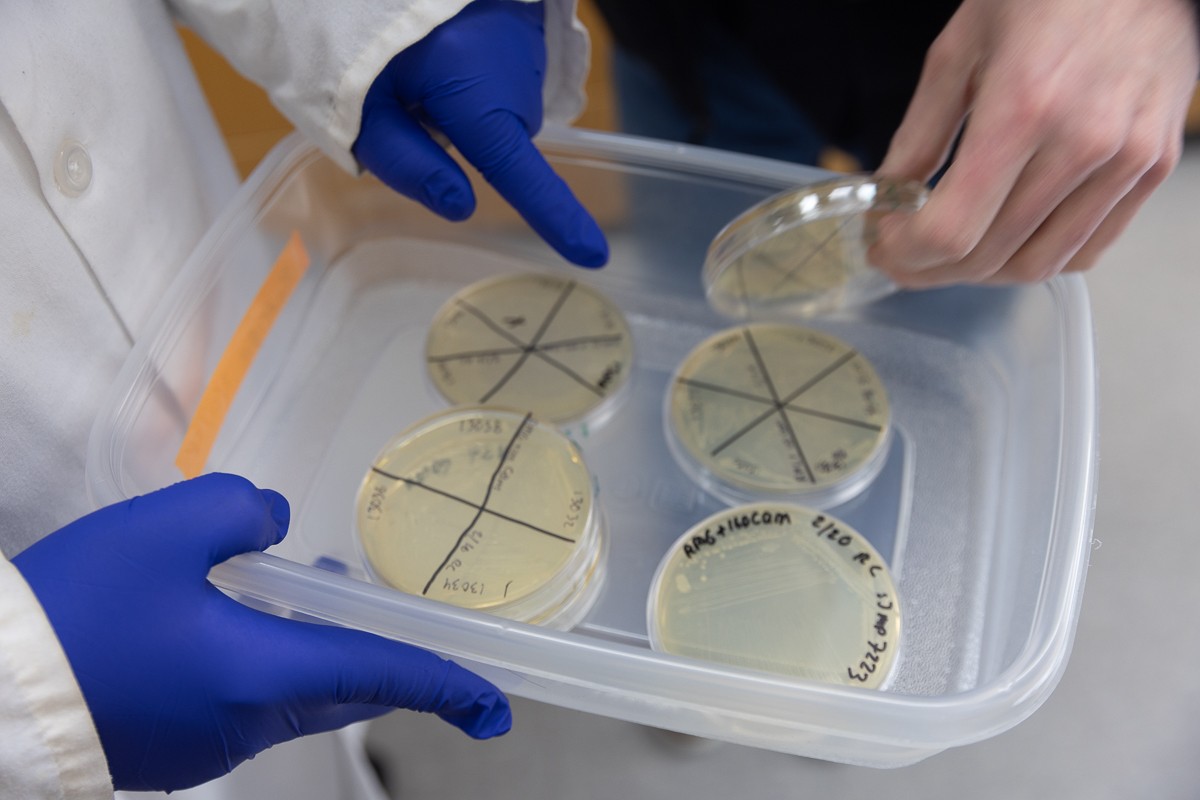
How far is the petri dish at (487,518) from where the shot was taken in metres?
0.69

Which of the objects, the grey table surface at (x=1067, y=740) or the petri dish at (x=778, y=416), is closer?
the petri dish at (x=778, y=416)

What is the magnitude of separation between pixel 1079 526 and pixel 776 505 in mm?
216

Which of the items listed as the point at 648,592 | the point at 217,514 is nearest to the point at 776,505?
the point at 648,592

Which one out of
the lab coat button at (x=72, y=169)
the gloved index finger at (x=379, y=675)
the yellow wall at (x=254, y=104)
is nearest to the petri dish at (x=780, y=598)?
the gloved index finger at (x=379, y=675)

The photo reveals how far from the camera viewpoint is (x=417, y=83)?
0.71m

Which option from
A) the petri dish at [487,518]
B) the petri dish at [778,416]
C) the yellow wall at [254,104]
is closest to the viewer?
the petri dish at [487,518]

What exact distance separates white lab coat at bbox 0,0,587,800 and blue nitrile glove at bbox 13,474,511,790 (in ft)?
0.15

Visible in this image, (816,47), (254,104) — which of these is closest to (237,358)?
(816,47)

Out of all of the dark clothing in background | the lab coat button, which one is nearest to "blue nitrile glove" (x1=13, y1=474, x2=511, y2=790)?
the lab coat button

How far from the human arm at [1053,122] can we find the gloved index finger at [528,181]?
0.24 metres

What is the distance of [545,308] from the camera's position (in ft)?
2.93

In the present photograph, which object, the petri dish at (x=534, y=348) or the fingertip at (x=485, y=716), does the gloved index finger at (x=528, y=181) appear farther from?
the fingertip at (x=485, y=716)

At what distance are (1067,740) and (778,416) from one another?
0.50 m

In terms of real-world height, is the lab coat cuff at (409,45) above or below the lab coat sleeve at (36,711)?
above
